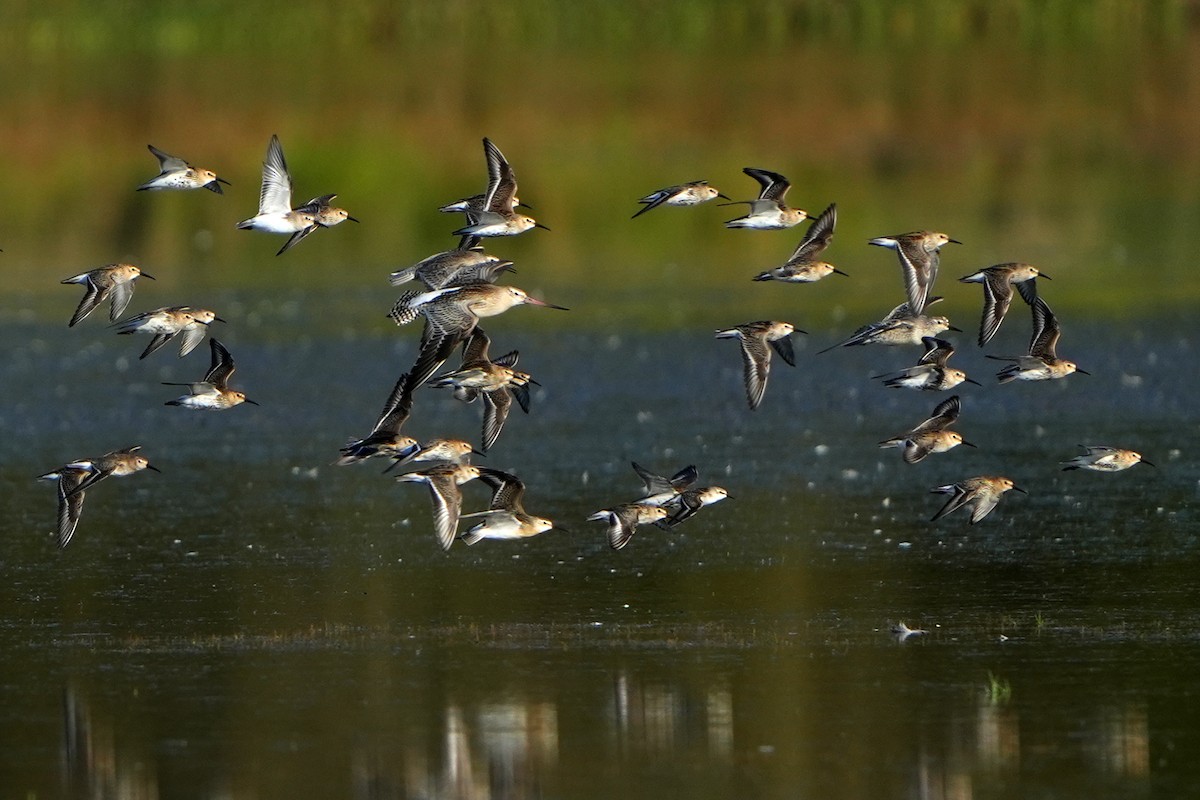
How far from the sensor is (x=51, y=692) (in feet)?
36.7

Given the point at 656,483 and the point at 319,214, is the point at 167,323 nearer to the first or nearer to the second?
the point at 319,214

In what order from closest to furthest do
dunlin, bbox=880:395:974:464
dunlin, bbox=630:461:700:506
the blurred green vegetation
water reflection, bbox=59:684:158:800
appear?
water reflection, bbox=59:684:158:800 < dunlin, bbox=630:461:700:506 < dunlin, bbox=880:395:974:464 < the blurred green vegetation

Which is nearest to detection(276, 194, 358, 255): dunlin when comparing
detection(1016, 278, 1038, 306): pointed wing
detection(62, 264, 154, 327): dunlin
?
detection(62, 264, 154, 327): dunlin

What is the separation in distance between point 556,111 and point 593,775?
31267 millimetres

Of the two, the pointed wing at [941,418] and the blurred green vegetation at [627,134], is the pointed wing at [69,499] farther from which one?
the blurred green vegetation at [627,134]

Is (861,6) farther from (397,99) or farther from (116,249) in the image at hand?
(116,249)

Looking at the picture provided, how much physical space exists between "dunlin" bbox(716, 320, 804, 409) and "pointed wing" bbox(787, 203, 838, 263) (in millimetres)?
484

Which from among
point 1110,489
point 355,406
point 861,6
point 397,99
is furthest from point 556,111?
point 1110,489

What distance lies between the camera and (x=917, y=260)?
14.1 meters

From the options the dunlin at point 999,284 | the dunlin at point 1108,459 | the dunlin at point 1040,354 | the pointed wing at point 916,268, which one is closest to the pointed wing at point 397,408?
the pointed wing at point 916,268

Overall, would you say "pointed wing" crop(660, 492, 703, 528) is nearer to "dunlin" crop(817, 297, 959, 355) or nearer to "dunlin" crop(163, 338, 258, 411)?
"dunlin" crop(817, 297, 959, 355)

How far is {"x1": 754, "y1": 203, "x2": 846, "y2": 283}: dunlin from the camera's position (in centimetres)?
1423

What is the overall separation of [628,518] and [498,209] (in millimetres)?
2130

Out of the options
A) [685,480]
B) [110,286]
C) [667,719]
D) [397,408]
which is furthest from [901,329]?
[110,286]
